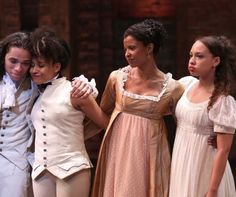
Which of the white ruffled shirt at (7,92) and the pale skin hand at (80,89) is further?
the white ruffled shirt at (7,92)

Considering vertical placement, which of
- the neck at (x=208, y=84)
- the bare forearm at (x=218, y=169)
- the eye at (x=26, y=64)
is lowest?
the bare forearm at (x=218, y=169)

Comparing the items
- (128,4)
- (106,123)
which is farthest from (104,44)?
(106,123)

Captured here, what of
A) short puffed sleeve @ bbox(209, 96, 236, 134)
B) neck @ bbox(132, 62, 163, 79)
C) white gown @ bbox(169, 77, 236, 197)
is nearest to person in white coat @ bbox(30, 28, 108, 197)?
neck @ bbox(132, 62, 163, 79)

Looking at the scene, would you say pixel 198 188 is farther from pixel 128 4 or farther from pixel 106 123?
pixel 128 4

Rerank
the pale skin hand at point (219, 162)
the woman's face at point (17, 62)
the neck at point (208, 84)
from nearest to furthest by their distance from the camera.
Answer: the pale skin hand at point (219, 162), the neck at point (208, 84), the woman's face at point (17, 62)

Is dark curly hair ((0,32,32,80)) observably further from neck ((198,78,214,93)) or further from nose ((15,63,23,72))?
neck ((198,78,214,93))

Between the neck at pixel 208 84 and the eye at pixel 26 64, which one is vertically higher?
the eye at pixel 26 64

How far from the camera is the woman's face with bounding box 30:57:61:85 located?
2488 mm

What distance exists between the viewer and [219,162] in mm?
2287

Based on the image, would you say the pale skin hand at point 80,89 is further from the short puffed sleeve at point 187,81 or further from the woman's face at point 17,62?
the short puffed sleeve at point 187,81

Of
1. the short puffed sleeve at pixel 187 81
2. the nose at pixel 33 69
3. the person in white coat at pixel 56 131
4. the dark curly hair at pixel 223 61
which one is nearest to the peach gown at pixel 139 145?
the short puffed sleeve at pixel 187 81

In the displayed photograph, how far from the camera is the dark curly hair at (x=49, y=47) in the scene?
248cm

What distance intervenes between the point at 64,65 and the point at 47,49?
13 cm

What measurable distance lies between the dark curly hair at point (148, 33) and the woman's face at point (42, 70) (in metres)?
0.38
